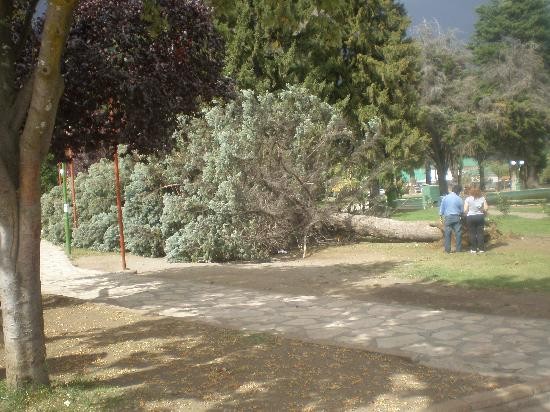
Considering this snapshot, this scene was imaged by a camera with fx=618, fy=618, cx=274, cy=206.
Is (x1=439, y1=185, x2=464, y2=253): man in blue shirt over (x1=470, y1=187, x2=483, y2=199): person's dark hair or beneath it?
beneath

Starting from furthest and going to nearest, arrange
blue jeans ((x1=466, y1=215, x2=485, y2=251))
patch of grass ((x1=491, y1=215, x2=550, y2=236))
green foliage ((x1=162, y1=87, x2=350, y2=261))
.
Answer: patch of grass ((x1=491, y1=215, x2=550, y2=236))
green foliage ((x1=162, y1=87, x2=350, y2=261))
blue jeans ((x1=466, y1=215, x2=485, y2=251))

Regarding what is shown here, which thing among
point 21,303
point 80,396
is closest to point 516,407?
point 80,396

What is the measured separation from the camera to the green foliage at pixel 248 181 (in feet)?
45.9

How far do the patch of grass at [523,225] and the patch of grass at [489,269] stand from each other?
347cm

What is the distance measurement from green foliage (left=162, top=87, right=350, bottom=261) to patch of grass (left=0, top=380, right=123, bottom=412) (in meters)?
8.93

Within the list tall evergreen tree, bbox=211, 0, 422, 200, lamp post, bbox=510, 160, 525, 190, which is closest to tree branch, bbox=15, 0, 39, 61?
tall evergreen tree, bbox=211, 0, 422, 200

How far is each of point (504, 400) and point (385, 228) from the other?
11.1m

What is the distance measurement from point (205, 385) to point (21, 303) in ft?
5.18

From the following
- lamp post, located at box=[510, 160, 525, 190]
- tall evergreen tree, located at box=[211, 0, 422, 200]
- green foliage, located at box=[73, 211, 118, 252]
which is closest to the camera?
green foliage, located at box=[73, 211, 118, 252]

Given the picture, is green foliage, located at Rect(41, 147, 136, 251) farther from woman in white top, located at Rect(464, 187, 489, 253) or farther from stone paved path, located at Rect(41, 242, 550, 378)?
woman in white top, located at Rect(464, 187, 489, 253)

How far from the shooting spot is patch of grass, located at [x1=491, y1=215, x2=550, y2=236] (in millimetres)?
16775

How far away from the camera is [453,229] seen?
1384 cm

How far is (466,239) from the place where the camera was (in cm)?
1452

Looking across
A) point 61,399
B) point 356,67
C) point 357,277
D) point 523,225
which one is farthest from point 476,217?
point 356,67
